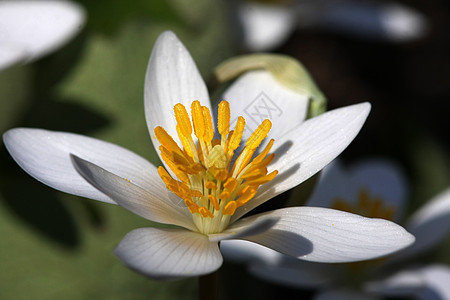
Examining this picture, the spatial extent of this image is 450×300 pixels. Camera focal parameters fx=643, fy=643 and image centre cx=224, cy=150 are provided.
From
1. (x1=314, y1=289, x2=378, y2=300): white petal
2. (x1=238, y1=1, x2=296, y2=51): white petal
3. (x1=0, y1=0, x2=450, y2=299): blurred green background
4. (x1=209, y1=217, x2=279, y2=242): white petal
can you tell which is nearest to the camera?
(x1=209, y1=217, x2=279, y2=242): white petal

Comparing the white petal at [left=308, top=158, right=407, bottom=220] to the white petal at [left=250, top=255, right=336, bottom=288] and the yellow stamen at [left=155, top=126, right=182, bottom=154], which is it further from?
the yellow stamen at [left=155, top=126, right=182, bottom=154]

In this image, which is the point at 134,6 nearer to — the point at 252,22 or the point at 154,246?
the point at 252,22

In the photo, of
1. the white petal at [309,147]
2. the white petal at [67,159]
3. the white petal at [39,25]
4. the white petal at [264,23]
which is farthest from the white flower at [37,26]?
the white petal at [264,23]

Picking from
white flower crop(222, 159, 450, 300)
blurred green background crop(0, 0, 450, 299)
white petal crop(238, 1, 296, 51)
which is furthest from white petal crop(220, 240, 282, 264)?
white petal crop(238, 1, 296, 51)

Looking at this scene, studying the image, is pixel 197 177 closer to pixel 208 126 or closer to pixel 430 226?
pixel 208 126

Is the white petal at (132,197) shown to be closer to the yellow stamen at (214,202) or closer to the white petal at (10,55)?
the yellow stamen at (214,202)

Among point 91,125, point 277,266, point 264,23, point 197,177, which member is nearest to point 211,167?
point 197,177
